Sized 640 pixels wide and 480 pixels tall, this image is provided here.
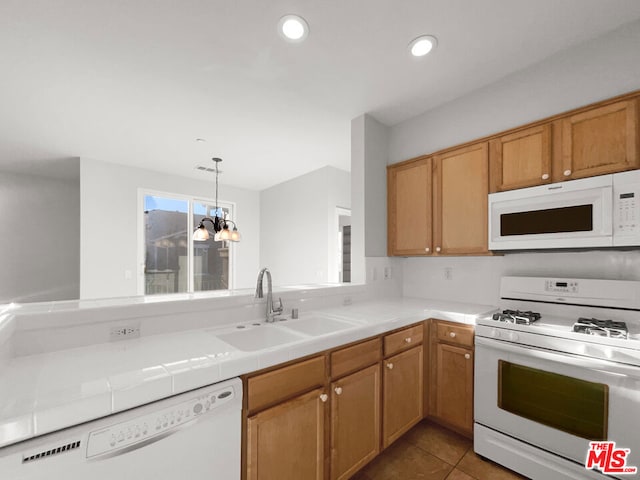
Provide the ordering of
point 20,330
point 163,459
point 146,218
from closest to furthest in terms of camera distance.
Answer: point 163,459, point 20,330, point 146,218

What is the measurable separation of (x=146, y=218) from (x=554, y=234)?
5.04 m

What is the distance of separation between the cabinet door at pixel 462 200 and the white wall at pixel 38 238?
16.5 feet

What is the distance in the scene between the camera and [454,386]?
6.62 feet

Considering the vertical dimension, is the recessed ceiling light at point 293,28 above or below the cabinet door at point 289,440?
above

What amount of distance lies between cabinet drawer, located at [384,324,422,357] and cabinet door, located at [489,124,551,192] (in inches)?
46.5

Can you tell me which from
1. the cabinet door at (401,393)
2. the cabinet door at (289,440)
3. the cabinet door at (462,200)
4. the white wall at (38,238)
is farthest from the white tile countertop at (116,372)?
the white wall at (38,238)

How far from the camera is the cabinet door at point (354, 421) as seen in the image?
1.49 meters

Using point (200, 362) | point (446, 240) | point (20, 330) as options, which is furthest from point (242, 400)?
point (446, 240)

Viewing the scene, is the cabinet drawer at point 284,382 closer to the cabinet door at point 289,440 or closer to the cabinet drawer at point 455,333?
the cabinet door at point 289,440

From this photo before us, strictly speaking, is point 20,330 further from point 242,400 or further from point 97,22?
point 97,22

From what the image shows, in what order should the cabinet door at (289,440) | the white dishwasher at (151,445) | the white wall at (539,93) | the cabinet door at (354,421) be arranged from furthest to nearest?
the white wall at (539,93), the cabinet door at (354,421), the cabinet door at (289,440), the white dishwasher at (151,445)

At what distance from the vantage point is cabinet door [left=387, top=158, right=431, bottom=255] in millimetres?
2500

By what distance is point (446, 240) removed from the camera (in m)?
2.35

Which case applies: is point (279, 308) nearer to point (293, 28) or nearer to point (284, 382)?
point (284, 382)
